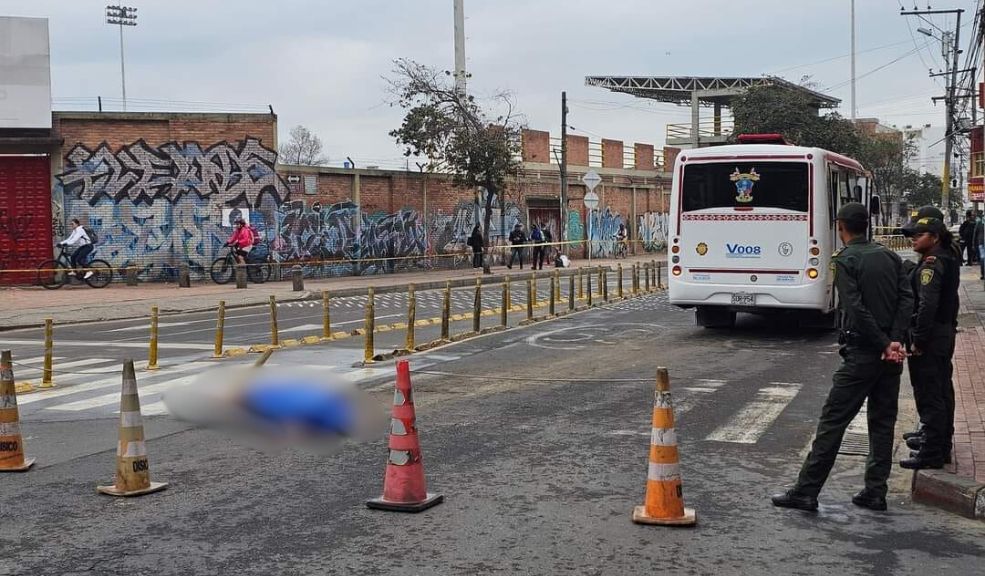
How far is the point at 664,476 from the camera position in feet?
20.8

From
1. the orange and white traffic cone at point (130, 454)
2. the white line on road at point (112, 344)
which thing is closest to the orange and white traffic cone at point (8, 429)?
the orange and white traffic cone at point (130, 454)

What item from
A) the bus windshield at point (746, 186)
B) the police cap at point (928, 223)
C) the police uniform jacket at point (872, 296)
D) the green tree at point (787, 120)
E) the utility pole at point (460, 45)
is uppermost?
the utility pole at point (460, 45)

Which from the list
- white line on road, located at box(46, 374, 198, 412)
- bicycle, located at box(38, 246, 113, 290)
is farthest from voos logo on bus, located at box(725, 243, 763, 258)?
bicycle, located at box(38, 246, 113, 290)

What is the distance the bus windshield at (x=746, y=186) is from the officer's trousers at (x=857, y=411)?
978 centimetres

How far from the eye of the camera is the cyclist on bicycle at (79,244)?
2941 cm

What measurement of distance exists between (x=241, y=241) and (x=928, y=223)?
25.6m

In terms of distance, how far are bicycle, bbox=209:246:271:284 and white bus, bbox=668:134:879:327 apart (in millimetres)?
17436

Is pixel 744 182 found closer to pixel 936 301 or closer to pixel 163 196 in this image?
pixel 936 301

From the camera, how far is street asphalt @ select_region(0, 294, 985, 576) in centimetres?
574

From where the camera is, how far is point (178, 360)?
47.6 feet

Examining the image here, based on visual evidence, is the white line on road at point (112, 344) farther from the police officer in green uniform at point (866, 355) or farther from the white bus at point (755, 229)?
the police officer in green uniform at point (866, 355)

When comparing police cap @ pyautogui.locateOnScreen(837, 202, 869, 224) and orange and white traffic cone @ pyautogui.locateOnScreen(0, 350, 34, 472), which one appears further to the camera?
orange and white traffic cone @ pyautogui.locateOnScreen(0, 350, 34, 472)

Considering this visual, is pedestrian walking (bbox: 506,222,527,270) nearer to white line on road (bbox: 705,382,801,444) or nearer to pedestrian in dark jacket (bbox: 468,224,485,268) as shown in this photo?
pedestrian in dark jacket (bbox: 468,224,485,268)

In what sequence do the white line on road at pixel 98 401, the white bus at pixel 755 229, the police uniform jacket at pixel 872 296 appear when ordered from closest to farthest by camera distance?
1. the police uniform jacket at pixel 872 296
2. the white line on road at pixel 98 401
3. the white bus at pixel 755 229
